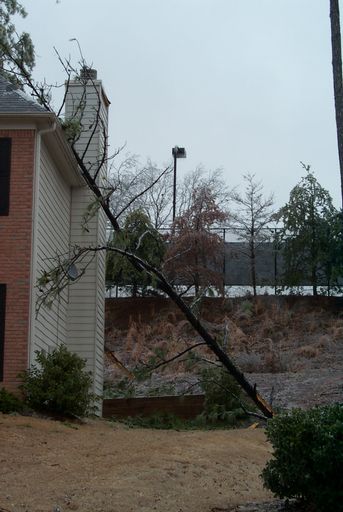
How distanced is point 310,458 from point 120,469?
2992 mm

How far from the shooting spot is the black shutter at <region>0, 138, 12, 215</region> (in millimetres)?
14516

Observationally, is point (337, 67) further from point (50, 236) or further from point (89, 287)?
point (89, 287)

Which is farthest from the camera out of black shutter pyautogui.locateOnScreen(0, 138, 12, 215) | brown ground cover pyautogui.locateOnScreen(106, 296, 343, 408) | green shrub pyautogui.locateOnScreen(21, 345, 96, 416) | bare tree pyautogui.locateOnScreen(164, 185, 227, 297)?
bare tree pyautogui.locateOnScreen(164, 185, 227, 297)

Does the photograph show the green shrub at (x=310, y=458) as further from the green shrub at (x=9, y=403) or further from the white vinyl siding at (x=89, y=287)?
the white vinyl siding at (x=89, y=287)

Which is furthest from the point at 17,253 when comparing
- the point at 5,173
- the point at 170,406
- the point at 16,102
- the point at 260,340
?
the point at 260,340

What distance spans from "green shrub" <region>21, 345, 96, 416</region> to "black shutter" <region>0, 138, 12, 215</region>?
2.80m

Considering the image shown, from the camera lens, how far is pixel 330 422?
750 cm

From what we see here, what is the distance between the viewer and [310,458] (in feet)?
24.2

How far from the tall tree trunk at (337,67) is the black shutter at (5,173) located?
20.0 ft

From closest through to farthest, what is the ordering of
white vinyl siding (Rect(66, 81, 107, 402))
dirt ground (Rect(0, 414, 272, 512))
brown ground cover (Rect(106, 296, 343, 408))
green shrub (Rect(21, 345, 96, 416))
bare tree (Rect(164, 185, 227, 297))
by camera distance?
1. dirt ground (Rect(0, 414, 272, 512))
2. green shrub (Rect(21, 345, 96, 416))
3. white vinyl siding (Rect(66, 81, 107, 402))
4. brown ground cover (Rect(106, 296, 343, 408))
5. bare tree (Rect(164, 185, 227, 297))

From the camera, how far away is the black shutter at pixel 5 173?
1452 centimetres

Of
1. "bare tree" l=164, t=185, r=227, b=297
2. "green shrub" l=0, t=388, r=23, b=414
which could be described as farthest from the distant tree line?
"green shrub" l=0, t=388, r=23, b=414

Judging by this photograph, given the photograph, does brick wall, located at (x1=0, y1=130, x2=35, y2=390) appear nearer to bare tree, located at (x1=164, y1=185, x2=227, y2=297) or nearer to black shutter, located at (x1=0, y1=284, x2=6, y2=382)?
black shutter, located at (x1=0, y1=284, x2=6, y2=382)

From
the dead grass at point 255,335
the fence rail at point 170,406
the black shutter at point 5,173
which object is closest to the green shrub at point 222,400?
the fence rail at point 170,406
